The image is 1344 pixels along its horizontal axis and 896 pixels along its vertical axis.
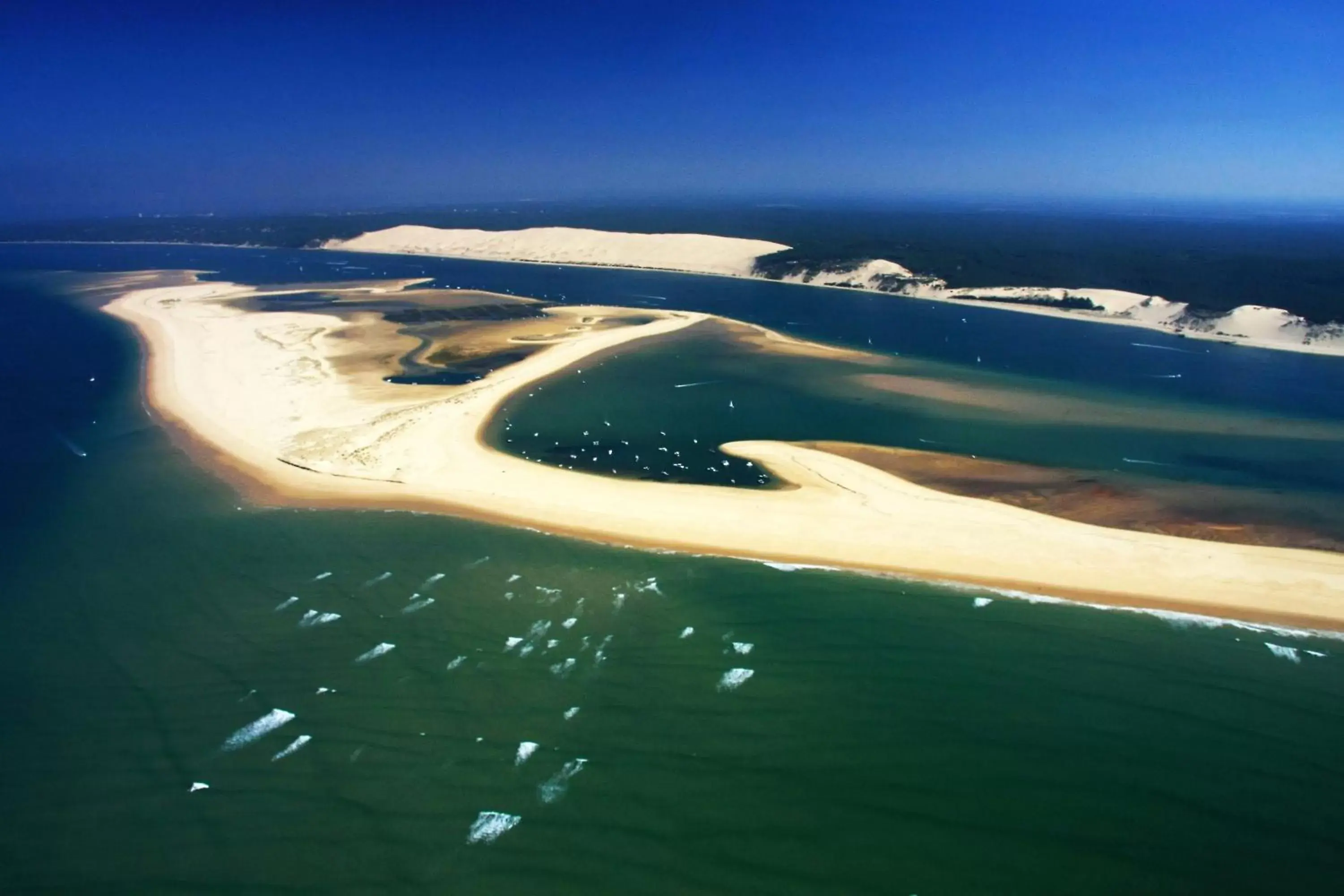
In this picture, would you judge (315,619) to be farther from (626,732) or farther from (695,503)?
(695,503)

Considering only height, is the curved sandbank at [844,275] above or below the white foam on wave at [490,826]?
above

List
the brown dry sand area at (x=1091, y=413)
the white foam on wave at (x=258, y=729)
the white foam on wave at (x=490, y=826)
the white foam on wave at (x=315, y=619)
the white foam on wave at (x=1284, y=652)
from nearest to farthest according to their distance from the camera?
1. the white foam on wave at (x=490, y=826)
2. the white foam on wave at (x=258, y=729)
3. the white foam on wave at (x=1284, y=652)
4. the white foam on wave at (x=315, y=619)
5. the brown dry sand area at (x=1091, y=413)

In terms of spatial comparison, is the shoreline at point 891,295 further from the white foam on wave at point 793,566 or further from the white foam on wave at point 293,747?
the white foam on wave at point 293,747

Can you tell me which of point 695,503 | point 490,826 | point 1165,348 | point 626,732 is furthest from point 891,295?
point 490,826

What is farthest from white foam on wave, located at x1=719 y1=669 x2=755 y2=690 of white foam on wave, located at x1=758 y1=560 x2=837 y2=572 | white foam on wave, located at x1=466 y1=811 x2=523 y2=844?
white foam on wave, located at x1=466 y1=811 x2=523 y2=844

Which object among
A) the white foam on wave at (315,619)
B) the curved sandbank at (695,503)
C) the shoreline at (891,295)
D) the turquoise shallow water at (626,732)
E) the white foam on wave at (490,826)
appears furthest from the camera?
the shoreline at (891,295)

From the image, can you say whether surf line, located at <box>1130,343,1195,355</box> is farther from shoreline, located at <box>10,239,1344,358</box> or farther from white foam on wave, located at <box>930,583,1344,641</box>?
white foam on wave, located at <box>930,583,1344,641</box>

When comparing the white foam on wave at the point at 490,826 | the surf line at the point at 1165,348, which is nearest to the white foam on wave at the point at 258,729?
the white foam on wave at the point at 490,826
